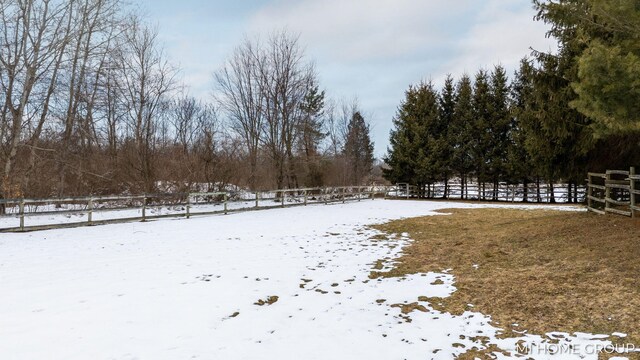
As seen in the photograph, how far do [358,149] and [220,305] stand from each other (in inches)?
1754

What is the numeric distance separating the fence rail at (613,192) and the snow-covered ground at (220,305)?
5941mm

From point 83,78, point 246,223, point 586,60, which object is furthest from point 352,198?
point 586,60

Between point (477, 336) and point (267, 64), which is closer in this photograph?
point (477, 336)

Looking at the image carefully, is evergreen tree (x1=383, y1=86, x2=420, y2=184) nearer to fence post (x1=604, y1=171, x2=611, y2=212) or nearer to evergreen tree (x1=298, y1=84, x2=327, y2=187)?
evergreen tree (x1=298, y1=84, x2=327, y2=187)

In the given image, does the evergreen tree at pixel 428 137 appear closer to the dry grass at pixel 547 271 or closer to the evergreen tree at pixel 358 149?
the evergreen tree at pixel 358 149

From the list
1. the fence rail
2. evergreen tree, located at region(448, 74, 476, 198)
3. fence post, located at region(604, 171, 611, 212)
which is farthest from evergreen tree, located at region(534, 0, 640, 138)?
evergreen tree, located at region(448, 74, 476, 198)

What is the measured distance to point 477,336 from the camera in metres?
4.07

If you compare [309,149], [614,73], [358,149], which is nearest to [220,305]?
[614,73]

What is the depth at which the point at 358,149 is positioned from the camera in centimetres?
4884

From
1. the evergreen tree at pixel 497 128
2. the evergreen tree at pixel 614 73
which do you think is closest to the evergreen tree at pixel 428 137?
the evergreen tree at pixel 497 128

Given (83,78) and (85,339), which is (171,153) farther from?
(85,339)

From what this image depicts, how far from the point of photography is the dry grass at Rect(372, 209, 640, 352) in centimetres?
434

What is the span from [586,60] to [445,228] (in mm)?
7819

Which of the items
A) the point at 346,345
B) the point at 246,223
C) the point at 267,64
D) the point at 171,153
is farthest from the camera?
the point at 267,64
